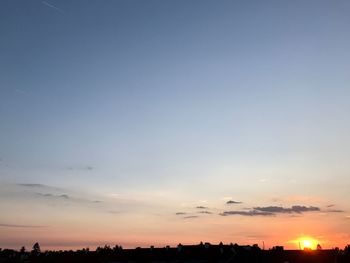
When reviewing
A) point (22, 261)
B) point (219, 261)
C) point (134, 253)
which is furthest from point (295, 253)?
point (22, 261)

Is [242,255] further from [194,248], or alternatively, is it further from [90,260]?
[90,260]

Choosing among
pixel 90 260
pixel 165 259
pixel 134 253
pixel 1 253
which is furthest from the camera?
pixel 1 253

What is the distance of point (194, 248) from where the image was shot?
83312mm

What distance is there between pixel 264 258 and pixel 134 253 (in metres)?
26.1

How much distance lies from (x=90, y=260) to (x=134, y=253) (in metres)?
12.8

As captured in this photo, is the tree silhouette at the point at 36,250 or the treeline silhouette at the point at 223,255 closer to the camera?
the treeline silhouette at the point at 223,255

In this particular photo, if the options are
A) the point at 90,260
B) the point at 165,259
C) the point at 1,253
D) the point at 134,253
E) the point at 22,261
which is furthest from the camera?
the point at 1,253

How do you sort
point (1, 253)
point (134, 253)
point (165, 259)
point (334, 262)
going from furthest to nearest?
point (1, 253), point (134, 253), point (165, 259), point (334, 262)

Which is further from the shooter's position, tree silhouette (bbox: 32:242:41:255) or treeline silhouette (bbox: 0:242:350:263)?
tree silhouette (bbox: 32:242:41:255)

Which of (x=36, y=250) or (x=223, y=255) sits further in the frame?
(x=36, y=250)

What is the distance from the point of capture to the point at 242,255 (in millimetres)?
75812

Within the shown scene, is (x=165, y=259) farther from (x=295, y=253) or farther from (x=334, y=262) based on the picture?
(x=334, y=262)

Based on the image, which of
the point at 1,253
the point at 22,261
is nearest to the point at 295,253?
the point at 22,261

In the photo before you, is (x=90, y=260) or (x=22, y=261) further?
(x=22, y=261)
